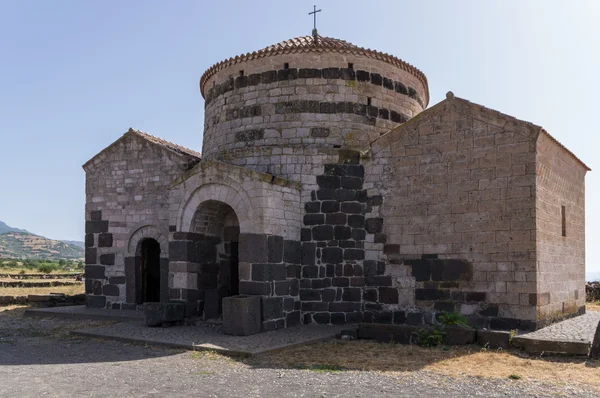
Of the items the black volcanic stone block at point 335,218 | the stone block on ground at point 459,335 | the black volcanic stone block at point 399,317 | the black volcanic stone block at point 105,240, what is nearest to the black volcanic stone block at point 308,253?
the black volcanic stone block at point 335,218

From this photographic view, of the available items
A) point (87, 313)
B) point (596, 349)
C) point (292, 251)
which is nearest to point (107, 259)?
point (87, 313)

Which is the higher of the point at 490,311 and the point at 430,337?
the point at 490,311

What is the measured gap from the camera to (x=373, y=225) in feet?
41.2

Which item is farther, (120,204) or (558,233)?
(120,204)

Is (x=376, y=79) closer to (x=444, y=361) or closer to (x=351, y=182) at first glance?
(x=351, y=182)

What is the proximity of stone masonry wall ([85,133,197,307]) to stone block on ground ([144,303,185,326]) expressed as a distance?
3.02 metres

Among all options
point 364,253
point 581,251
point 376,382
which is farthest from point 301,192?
point 581,251

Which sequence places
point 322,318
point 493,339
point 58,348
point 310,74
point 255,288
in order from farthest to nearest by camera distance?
point 310,74
point 322,318
point 255,288
point 58,348
point 493,339

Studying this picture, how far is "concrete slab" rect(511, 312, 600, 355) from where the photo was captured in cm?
909

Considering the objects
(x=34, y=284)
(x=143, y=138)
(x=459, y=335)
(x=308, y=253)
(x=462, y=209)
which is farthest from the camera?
(x=34, y=284)

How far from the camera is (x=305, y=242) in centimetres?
1250

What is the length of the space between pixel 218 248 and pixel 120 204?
4077 mm

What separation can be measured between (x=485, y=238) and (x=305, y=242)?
12.2 feet

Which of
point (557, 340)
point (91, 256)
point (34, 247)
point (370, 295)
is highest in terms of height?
point (91, 256)
